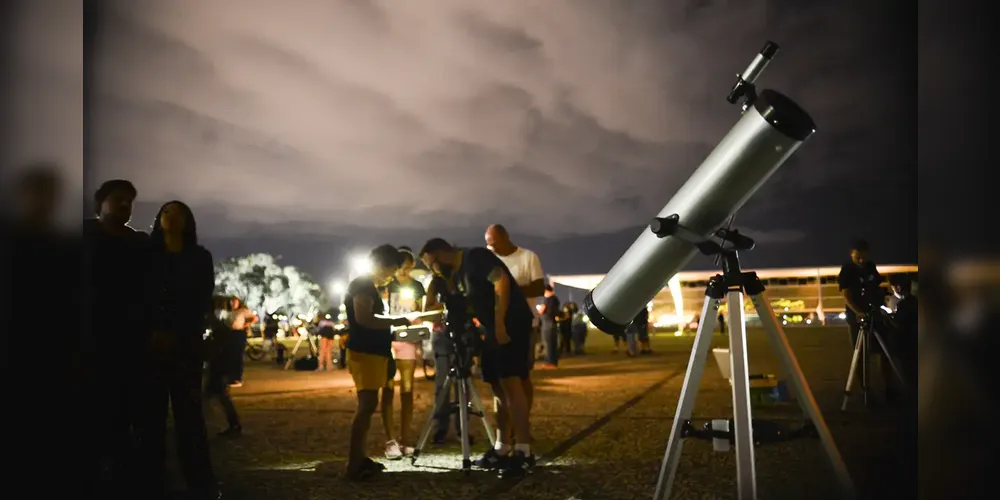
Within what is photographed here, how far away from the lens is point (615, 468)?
4230 mm

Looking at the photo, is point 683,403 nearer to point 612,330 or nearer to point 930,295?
point 612,330

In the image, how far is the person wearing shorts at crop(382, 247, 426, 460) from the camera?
4.93 metres

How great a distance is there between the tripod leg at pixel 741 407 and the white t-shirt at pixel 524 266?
2515 millimetres

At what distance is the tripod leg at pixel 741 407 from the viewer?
2559 millimetres

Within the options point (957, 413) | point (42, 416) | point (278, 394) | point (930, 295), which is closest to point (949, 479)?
point (957, 413)

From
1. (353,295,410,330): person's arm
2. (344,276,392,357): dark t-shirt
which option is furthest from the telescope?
(344,276,392,357): dark t-shirt

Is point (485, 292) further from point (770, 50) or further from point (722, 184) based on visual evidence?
point (770, 50)

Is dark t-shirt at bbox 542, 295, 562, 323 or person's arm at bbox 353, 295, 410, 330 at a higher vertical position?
person's arm at bbox 353, 295, 410, 330

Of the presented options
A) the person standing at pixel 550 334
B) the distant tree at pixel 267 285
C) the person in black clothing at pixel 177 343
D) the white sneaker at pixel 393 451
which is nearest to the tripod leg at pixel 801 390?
the person in black clothing at pixel 177 343

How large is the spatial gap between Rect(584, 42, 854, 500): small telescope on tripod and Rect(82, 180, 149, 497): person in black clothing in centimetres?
233

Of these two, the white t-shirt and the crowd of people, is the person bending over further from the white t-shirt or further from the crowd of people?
the white t-shirt

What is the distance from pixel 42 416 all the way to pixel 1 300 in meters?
0.46

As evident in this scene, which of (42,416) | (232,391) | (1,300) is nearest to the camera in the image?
(1,300)

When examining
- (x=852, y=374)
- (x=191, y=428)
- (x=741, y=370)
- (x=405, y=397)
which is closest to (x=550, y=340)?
(x=852, y=374)
